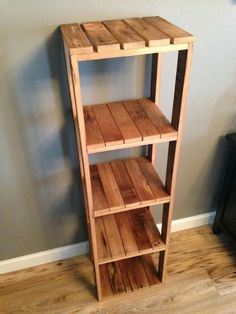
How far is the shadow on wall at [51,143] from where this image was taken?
99cm

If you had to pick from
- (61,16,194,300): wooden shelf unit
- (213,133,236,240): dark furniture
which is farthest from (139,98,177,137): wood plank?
(213,133,236,240): dark furniture

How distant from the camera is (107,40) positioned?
77cm

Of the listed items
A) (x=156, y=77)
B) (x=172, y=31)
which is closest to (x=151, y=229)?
(x=156, y=77)

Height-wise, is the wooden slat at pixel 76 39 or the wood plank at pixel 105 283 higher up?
the wooden slat at pixel 76 39

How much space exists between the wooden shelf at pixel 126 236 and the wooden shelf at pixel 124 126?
0.55 m

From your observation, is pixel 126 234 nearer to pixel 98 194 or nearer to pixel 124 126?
pixel 98 194

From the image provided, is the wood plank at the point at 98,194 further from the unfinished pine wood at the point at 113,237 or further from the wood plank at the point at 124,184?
the unfinished pine wood at the point at 113,237

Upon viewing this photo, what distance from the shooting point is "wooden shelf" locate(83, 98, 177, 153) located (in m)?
0.90

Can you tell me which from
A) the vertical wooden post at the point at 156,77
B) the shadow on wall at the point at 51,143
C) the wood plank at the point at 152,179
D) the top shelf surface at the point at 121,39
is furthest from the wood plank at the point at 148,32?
the wood plank at the point at 152,179

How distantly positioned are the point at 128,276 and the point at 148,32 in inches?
45.9

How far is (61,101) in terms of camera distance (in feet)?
3.53

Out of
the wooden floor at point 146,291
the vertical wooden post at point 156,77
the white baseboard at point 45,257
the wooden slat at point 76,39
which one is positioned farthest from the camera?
the white baseboard at point 45,257

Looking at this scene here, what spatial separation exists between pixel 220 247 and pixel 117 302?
668mm

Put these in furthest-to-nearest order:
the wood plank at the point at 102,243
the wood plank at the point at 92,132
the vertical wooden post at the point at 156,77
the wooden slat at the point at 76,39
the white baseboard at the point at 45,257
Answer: the white baseboard at the point at 45,257
the wood plank at the point at 102,243
the vertical wooden post at the point at 156,77
the wood plank at the point at 92,132
the wooden slat at the point at 76,39
